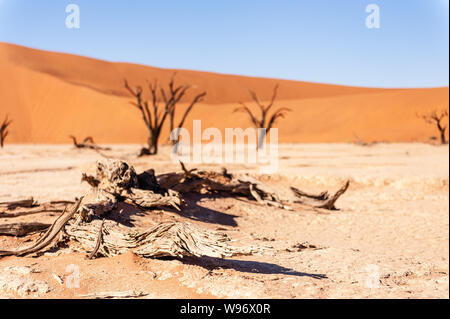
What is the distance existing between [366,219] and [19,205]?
5.07 metres

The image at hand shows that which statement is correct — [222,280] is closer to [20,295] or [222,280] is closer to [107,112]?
[20,295]

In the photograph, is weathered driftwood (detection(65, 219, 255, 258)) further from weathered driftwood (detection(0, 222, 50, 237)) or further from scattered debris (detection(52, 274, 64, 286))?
weathered driftwood (detection(0, 222, 50, 237))

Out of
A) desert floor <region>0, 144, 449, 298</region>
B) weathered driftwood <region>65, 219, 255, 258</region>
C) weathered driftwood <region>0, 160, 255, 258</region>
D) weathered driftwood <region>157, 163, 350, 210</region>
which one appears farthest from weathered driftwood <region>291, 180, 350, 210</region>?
weathered driftwood <region>65, 219, 255, 258</region>

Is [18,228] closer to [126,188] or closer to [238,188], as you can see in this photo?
[126,188]

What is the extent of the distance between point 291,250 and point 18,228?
257 cm

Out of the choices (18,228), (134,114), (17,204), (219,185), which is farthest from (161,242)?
(134,114)

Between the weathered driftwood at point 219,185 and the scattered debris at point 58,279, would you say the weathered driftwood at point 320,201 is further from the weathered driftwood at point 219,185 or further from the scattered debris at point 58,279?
the scattered debris at point 58,279

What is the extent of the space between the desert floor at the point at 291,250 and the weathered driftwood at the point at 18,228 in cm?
7

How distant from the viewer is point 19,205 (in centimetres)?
555

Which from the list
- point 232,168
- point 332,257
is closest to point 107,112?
point 232,168

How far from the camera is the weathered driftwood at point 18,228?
445 cm

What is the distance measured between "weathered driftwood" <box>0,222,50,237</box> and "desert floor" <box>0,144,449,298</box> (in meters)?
0.07

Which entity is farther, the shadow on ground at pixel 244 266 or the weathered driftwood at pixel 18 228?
the weathered driftwood at pixel 18 228

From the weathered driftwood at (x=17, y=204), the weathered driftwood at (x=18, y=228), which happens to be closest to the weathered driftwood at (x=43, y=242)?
the weathered driftwood at (x=18, y=228)
